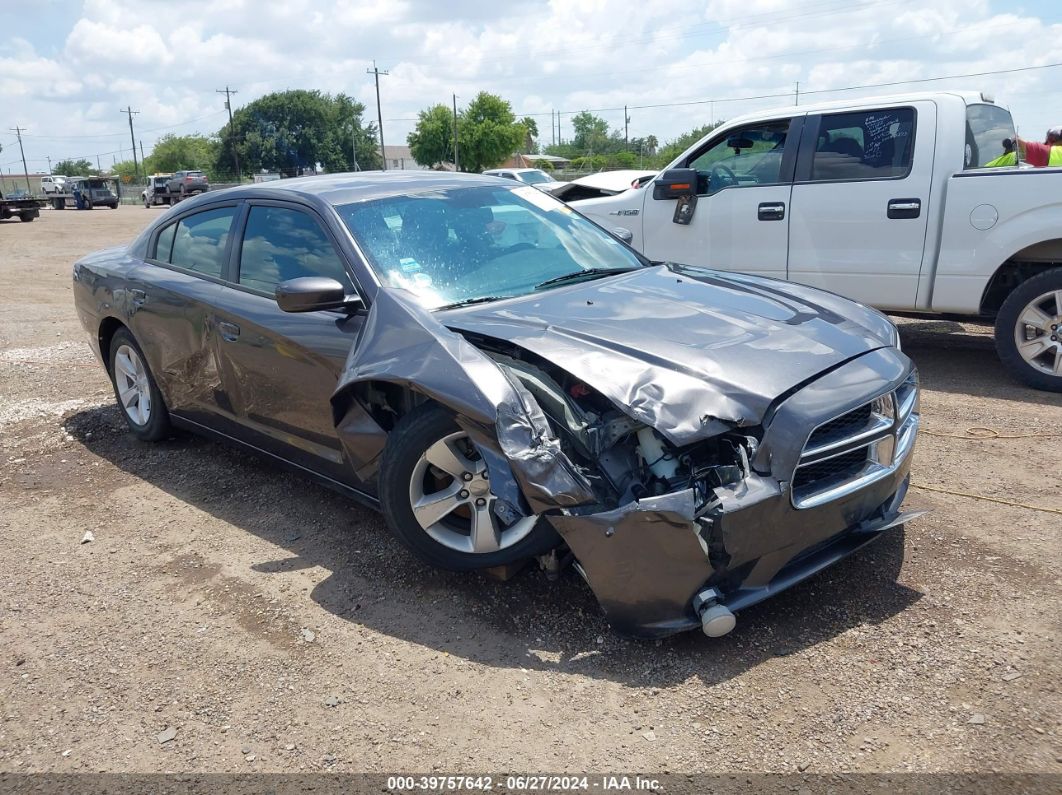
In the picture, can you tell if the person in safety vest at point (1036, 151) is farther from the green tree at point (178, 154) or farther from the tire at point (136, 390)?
the green tree at point (178, 154)

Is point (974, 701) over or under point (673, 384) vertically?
under

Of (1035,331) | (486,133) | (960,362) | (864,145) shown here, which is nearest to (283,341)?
(864,145)

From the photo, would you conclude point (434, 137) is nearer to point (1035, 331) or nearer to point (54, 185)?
point (54, 185)

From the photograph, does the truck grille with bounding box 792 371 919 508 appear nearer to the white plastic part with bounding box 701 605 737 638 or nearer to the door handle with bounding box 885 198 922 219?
the white plastic part with bounding box 701 605 737 638

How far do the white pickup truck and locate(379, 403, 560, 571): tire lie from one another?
4.33m

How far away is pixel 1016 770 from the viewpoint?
240 cm

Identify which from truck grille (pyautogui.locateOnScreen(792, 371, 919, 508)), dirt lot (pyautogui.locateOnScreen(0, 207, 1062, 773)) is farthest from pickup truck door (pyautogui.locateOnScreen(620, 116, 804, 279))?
truck grille (pyautogui.locateOnScreen(792, 371, 919, 508))

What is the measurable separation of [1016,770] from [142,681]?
111 inches

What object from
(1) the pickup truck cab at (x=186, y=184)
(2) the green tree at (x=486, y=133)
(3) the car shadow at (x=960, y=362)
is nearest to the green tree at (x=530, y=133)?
(2) the green tree at (x=486, y=133)

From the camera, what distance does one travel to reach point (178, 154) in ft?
398

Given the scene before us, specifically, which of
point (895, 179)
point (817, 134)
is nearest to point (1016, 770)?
point (895, 179)

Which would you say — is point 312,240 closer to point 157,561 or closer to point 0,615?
point 157,561

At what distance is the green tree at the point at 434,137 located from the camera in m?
74.2

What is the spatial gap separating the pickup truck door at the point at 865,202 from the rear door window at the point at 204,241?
4.30 meters
